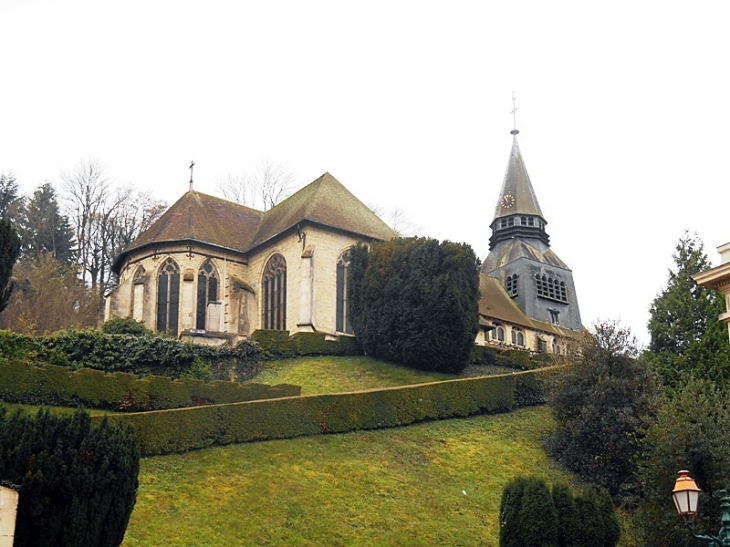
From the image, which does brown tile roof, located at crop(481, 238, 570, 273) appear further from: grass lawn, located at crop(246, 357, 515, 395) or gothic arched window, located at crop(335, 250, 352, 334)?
grass lawn, located at crop(246, 357, 515, 395)

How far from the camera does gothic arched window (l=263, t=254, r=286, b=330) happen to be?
48562 millimetres

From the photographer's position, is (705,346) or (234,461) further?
Result: (705,346)

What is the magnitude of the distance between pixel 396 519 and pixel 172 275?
25945 millimetres

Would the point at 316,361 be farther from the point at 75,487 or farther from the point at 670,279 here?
the point at 75,487

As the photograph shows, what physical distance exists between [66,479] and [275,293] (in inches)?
1242

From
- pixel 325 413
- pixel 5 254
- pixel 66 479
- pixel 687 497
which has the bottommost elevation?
pixel 687 497

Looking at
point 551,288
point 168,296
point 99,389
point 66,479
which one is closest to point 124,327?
point 168,296

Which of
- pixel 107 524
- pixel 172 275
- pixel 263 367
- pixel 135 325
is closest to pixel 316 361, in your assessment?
pixel 263 367

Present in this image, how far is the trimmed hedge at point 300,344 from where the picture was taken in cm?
4153

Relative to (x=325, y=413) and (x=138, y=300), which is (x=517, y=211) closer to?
(x=138, y=300)

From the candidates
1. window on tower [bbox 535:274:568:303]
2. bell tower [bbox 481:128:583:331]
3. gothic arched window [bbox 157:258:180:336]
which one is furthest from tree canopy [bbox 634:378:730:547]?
window on tower [bbox 535:274:568:303]

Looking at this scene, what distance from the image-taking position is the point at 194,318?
158 ft

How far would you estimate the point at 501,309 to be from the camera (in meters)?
59.3

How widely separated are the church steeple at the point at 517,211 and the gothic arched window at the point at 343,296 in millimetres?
21167
